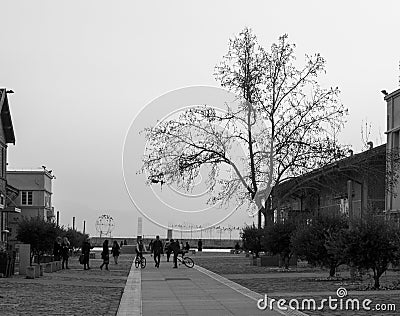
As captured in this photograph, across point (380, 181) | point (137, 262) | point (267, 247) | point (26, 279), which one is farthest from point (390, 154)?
point (26, 279)

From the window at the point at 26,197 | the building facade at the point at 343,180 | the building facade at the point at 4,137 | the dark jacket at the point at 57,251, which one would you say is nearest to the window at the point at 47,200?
the window at the point at 26,197

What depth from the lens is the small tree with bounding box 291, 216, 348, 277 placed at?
1293 inches

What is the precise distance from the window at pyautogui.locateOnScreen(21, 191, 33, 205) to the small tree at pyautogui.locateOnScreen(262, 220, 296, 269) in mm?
61598

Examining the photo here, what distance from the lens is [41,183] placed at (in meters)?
100

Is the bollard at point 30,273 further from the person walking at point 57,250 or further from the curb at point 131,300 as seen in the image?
the person walking at point 57,250

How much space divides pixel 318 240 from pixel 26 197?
7126cm

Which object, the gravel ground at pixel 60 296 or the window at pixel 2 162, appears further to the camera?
the window at pixel 2 162

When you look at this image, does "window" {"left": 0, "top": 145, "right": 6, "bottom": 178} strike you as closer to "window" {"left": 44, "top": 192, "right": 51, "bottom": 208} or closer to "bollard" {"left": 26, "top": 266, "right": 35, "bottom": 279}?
"bollard" {"left": 26, "top": 266, "right": 35, "bottom": 279}

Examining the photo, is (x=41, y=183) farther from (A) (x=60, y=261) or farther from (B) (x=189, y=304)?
(B) (x=189, y=304)

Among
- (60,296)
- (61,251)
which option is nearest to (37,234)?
(61,251)

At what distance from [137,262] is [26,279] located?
1552 cm

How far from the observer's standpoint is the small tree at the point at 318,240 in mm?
32844

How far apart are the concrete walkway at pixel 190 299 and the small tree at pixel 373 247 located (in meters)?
3.60

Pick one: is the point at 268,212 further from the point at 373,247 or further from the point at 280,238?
the point at 373,247
